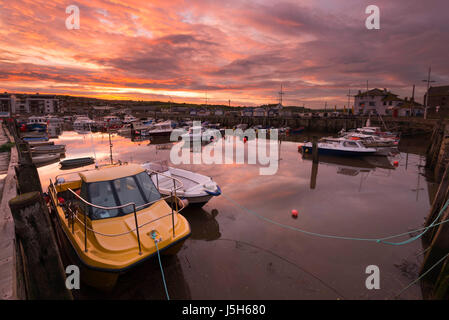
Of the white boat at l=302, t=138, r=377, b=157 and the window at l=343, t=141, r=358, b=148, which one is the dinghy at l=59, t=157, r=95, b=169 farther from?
the window at l=343, t=141, r=358, b=148

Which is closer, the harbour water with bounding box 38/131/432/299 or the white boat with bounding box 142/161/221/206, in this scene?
the harbour water with bounding box 38/131/432/299

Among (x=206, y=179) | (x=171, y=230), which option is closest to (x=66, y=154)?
(x=206, y=179)

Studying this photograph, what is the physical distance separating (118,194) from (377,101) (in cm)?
7534

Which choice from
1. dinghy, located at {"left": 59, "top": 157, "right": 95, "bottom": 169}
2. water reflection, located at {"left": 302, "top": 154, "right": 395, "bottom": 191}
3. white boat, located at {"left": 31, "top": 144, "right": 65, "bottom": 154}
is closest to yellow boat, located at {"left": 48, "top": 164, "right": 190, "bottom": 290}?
water reflection, located at {"left": 302, "top": 154, "right": 395, "bottom": 191}

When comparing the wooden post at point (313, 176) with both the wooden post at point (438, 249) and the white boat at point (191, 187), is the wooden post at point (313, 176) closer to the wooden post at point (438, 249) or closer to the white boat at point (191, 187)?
the white boat at point (191, 187)

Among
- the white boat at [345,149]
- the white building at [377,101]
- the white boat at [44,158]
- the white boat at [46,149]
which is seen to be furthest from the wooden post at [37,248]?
the white building at [377,101]

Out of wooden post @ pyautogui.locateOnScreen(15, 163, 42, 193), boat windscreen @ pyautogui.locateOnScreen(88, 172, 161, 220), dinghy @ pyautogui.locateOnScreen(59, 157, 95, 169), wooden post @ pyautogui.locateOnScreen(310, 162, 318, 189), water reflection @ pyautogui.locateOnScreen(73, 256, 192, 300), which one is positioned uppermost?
→ wooden post @ pyautogui.locateOnScreen(15, 163, 42, 193)

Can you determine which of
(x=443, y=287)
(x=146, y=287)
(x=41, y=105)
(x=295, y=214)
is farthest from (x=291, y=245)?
(x=41, y=105)

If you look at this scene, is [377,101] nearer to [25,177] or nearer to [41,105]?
[25,177]

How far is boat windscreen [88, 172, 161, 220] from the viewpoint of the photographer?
6160 millimetres

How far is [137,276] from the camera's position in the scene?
6.36m

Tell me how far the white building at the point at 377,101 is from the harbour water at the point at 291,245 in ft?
191

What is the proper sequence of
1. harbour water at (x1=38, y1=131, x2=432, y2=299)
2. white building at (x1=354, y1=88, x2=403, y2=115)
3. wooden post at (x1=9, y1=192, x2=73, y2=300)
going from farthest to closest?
white building at (x1=354, y1=88, x2=403, y2=115), harbour water at (x1=38, y1=131, x2=432, y2=299), wooden post at (x1=9, y1=192, x2=73, y2=300)

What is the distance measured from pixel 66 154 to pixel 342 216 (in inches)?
1075
